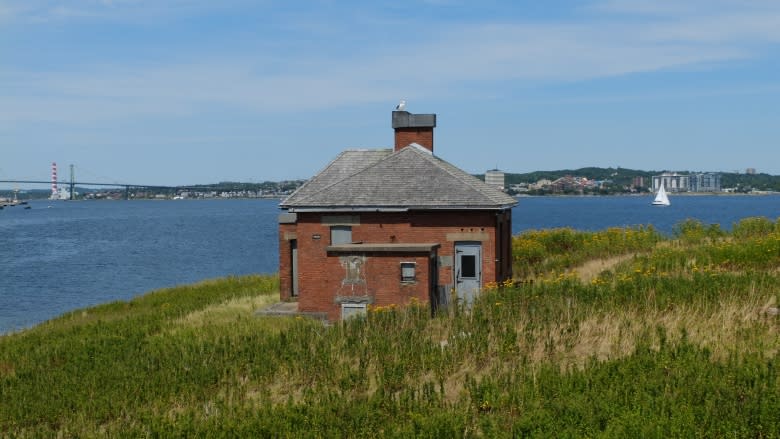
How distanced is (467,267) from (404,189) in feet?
11.0

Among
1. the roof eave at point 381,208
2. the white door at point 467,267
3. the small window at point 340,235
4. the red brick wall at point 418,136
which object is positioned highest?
the red brick wall at point 418,136

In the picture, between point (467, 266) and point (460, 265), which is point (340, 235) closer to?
point (460, 265)

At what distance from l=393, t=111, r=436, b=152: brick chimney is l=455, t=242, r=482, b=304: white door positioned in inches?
197

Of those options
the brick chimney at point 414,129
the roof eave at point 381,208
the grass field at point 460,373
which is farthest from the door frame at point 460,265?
the grass field at point 460,373

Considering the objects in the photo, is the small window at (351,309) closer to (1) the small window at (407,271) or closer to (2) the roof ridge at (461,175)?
(1) the small window at (407,271)

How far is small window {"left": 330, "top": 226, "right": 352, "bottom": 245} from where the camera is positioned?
24766mm

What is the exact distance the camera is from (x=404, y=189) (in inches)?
974

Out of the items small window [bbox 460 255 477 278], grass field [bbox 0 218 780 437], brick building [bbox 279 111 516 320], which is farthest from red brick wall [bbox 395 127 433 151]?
grass field [bbox 0 218 780 437]

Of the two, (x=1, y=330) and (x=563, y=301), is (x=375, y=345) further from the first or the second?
(x=1, y=330)

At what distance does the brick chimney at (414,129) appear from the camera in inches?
1084

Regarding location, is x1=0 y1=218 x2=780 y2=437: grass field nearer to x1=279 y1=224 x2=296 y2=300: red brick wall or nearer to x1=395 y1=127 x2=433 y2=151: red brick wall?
x1=279 y1=224 x2=296 y2=300: red brick wall

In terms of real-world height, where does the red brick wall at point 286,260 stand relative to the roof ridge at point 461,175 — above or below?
below

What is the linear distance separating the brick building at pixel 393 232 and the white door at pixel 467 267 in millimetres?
33

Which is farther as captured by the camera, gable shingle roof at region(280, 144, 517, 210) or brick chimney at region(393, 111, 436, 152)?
brick chimney at region(393, 111, 436, 152)
